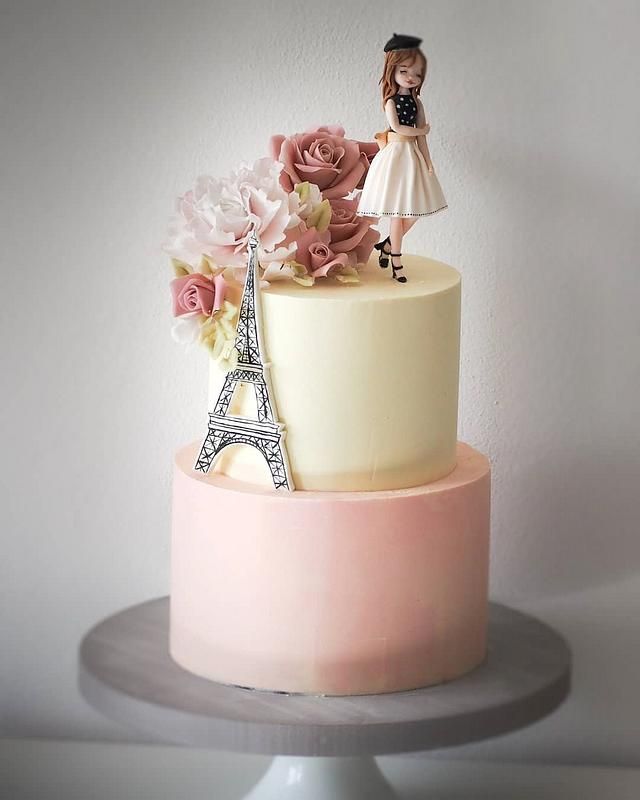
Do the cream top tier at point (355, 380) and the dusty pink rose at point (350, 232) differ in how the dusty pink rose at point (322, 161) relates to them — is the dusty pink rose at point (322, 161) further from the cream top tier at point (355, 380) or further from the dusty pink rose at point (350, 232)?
the cream top tier at point (355, 380)

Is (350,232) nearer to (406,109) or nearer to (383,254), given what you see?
(383,254)

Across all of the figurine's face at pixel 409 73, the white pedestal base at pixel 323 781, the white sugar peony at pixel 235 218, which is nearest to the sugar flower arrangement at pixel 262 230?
the white sugar peony at pixel 235 218

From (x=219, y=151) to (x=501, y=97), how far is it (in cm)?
46

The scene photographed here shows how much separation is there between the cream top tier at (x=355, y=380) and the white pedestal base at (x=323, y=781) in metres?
0.42

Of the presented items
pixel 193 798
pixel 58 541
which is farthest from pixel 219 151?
pixel 193 798

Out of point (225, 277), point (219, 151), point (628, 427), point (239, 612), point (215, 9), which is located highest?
point (215, 9)

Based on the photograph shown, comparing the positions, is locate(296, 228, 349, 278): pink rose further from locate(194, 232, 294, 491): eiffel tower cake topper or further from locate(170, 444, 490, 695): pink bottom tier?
locate(170, 444, 490, 695): pink bottom tier

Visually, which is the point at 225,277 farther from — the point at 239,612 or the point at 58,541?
the point at 58,541

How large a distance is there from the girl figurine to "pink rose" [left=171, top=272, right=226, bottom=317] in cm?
22

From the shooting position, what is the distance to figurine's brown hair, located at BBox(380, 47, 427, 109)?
60.4 inches

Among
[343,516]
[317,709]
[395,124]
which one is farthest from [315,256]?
[317,709]

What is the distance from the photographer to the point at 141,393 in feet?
6.66

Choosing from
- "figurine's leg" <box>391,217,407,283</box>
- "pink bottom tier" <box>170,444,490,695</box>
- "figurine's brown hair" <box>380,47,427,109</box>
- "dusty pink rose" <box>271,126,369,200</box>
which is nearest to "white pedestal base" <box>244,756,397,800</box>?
"pink bottom tier" <box>170,444,490,695</box>

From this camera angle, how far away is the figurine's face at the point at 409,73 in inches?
60.6
